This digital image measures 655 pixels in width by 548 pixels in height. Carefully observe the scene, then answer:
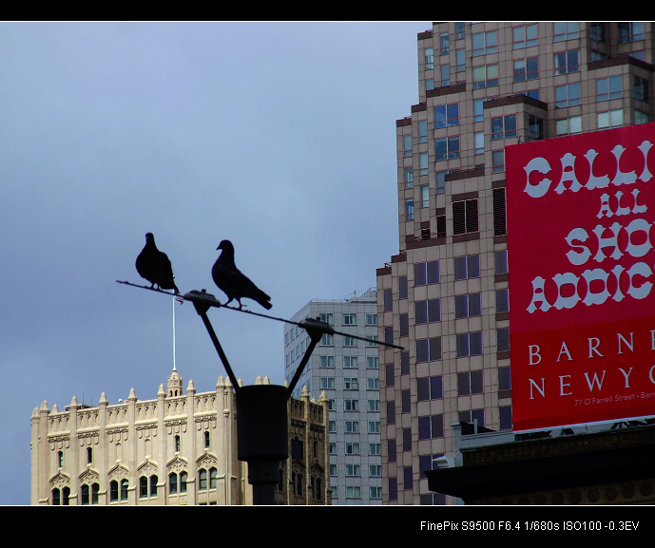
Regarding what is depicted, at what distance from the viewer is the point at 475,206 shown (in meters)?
123

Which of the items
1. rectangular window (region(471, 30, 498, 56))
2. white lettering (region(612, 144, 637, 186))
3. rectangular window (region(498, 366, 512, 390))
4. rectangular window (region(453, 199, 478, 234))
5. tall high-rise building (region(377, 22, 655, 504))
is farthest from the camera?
rectangular window (region(471, 30, 498, 56))

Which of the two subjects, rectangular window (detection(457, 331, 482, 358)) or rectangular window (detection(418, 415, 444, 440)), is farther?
rectangular window (detection(418, 415, 444, 440))

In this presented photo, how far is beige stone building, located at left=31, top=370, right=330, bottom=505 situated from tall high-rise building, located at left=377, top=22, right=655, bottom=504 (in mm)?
47957

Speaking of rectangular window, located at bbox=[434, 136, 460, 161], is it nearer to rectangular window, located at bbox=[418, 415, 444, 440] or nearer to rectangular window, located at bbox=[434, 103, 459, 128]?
rectangular window, located at bbox=[434, 103, 459, 128]

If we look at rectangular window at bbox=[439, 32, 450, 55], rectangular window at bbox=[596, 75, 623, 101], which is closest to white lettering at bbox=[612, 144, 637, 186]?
rectangular window at bbox=[596, 75, 623, 101]

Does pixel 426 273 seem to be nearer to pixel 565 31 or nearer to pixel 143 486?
pixel 565 31

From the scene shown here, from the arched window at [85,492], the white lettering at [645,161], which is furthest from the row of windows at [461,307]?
the arched window at [85,492]

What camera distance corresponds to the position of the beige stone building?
174 metres

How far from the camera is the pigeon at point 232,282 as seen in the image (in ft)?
58.6

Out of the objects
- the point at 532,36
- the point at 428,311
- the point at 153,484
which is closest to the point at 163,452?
the point at 153,484
